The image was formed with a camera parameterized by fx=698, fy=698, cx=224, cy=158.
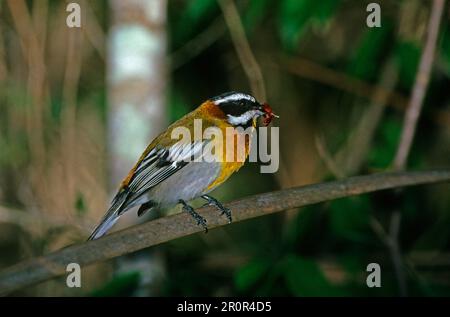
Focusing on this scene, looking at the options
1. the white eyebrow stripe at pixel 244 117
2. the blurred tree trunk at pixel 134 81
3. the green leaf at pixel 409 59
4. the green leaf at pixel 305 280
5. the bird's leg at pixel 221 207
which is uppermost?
the green leaf at pixel 409 59

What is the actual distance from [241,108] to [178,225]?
27.8 inches

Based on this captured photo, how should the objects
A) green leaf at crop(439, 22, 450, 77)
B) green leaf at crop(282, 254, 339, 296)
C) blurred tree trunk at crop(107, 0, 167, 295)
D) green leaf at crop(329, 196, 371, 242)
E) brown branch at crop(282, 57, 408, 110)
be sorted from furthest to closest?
brown branch at crop(282, 57, 408, 110) < green leaf at crop(439, 22, 450, 77) < green leaf at crop(329, 196, 371, 242) < blurred tree trunk at crop(107, 0, 167, 295) < green leaf at crop(282, 254, 339, 296)

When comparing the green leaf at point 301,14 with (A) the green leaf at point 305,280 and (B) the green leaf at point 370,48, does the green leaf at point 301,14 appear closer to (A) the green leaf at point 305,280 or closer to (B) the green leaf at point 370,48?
(B) the green leaf at point 370,48

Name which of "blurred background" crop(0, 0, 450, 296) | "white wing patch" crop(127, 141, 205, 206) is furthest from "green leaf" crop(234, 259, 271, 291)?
"white wing patch" crop(127, 141, 205, 206)

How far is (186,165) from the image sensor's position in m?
2.79

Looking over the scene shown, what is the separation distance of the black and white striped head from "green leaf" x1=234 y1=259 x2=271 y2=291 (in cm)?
58

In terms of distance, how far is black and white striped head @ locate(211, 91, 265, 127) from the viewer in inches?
109

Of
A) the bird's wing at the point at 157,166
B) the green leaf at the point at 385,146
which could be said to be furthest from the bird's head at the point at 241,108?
the green leaf at the point at 385,146

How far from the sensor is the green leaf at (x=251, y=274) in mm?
2596

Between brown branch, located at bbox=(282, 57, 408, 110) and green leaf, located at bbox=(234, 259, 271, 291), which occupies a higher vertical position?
brown branch, located at bbox=(282, 57, 408, 110)

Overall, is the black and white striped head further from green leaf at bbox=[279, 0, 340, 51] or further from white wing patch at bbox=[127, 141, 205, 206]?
green leaf at bbox=[279, 0, 340, 51]
